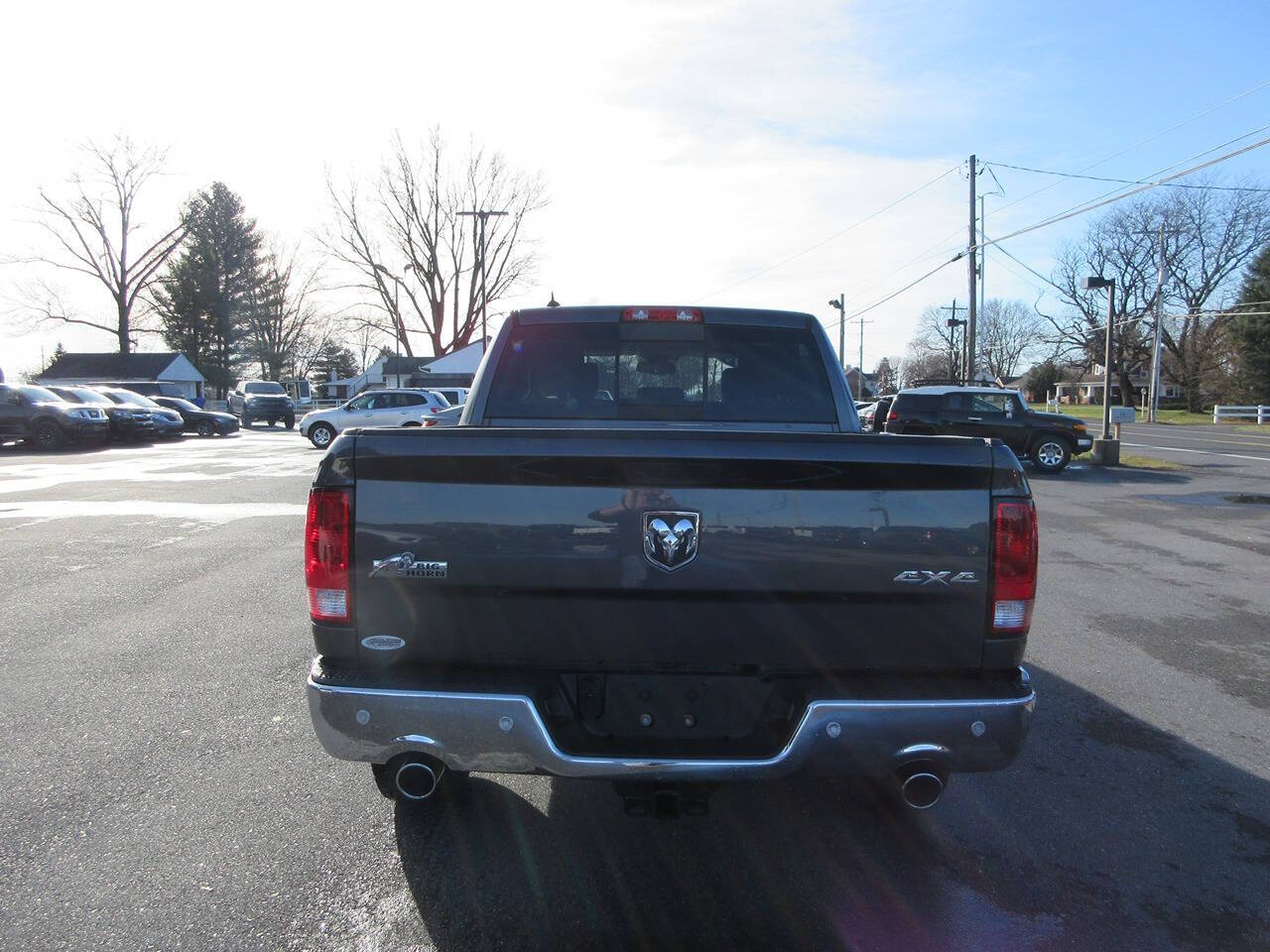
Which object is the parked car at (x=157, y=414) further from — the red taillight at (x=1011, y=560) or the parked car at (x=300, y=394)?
the parked car at (x=300, y=394)

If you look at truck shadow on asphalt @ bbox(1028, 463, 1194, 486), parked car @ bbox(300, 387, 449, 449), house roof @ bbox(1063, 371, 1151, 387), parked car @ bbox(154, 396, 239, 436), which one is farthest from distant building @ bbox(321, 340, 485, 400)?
house roof @ bbox(1063, 371, 1151, 387)

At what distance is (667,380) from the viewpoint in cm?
426

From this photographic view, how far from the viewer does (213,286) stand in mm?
64625

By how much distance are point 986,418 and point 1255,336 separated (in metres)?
47.4

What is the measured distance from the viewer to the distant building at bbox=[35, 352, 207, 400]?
61.2 metres

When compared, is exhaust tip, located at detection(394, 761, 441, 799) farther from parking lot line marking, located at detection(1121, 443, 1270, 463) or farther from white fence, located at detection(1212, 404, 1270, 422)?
white fence, located at detection(1212, 404, 1270, 422)

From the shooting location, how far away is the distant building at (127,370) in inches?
2409

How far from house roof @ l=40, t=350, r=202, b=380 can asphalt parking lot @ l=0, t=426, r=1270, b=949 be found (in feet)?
208

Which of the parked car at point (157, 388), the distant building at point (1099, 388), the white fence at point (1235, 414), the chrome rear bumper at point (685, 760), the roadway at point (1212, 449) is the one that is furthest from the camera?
the distant building at point (1099, 388)

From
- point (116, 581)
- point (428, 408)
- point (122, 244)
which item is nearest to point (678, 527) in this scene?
point (116, 581)

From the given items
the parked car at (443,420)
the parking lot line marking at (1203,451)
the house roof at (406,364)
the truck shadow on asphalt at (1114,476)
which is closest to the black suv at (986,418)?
the truck shadow on asphalt at (1114,476)

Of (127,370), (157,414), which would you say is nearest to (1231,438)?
(157,414)

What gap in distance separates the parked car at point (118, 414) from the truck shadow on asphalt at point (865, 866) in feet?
85.1

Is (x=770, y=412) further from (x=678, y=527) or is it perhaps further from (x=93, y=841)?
(x=93, y=841)
